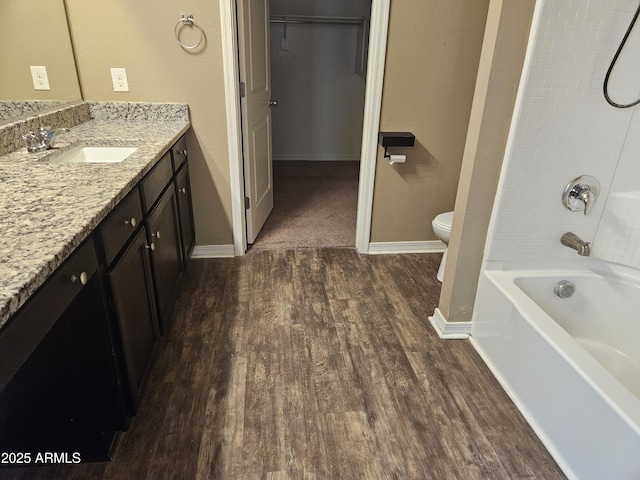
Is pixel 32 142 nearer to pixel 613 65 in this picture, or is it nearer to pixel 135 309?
pixel 135 309

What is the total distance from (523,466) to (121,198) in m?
1.60

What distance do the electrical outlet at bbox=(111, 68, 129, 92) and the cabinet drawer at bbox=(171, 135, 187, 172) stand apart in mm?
422

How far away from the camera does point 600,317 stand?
1931 millimetres

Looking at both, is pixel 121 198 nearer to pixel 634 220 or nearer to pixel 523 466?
pixel 523 466

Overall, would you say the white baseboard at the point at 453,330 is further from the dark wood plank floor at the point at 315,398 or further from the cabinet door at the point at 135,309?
the cabinet door at the point at 135,309

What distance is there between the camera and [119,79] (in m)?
2.44

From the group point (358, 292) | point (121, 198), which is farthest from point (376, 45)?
point (121, 198)

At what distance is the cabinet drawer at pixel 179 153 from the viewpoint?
2.24 meters

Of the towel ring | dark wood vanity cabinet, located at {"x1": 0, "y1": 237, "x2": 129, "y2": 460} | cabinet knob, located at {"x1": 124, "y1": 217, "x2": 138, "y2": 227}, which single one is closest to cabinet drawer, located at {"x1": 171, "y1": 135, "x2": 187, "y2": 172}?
the towel ring

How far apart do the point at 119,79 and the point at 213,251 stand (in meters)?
1.15

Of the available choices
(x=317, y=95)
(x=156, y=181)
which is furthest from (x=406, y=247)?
(x=317, y=95)

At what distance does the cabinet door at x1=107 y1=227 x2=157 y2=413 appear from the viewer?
4.59 feet

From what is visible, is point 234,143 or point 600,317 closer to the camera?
point 600,317

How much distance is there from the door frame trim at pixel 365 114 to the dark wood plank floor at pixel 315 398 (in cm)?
49
